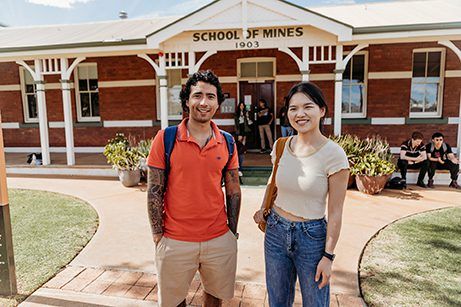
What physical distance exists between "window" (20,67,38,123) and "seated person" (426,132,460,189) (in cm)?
1238

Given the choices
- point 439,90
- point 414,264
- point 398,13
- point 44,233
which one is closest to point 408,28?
point 398,13

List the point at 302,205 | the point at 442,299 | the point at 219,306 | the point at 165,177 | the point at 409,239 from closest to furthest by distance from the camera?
the point at 302,205, the point at 165,177, the point at 219,306, the point at 442,299, the point at 409,239

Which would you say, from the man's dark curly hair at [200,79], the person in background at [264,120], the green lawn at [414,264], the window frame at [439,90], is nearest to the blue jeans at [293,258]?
the man's dark curly hair at [200,79]

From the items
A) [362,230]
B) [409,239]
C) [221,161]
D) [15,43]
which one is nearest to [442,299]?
[409,239]

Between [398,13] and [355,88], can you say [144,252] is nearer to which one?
[355,88]

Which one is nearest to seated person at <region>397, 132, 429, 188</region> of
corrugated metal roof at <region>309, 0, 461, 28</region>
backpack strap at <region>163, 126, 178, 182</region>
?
corrugated metal roof at <region>309, 0, 461, 28</region>

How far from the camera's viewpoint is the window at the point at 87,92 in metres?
12.1

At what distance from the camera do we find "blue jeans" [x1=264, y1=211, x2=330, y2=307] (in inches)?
81.0

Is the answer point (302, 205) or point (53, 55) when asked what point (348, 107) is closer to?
point (53, 55)

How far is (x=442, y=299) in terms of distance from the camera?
3.21m

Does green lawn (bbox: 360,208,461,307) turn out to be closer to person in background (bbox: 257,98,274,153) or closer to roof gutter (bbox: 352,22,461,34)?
roof gutter (bbox: 352,22,461,34)

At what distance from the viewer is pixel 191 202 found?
7.39ft

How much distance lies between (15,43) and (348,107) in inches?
394

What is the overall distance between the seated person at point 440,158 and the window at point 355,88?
332 cm
